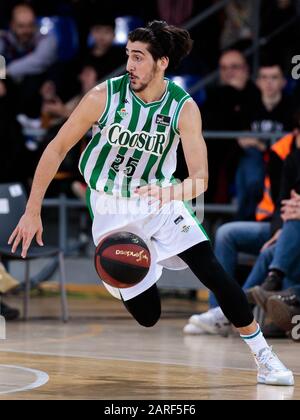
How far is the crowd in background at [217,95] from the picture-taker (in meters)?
8.70

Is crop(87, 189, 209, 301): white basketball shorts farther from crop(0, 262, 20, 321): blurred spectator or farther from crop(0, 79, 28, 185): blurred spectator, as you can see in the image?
crop(0, 79, 28, 185): blurred spectator

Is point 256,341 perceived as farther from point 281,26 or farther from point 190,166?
point 281,26

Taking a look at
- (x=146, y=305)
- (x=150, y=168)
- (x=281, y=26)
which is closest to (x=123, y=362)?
(x=146, y=305)

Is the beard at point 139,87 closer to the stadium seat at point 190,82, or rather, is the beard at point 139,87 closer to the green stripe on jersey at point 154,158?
the green stripe on jersey at point 154,158

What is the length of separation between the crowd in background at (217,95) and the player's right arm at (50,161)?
250 centimetres

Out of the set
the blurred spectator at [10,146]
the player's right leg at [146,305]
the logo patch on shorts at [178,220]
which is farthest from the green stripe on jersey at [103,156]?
the blurred spectator at [10,146]

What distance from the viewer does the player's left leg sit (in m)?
6.01

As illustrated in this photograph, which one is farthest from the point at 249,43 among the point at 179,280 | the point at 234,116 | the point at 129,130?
the point at 129,130

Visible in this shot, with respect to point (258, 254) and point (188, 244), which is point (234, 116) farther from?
point (188, 244)

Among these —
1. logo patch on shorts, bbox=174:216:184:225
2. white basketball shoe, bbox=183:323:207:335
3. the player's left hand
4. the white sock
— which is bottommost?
white basketball shoe, bbox=183:323:207:335

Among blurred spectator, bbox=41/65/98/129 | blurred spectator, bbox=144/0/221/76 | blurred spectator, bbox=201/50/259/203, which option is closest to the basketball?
blurred spectator, bbox=201/50/259/203

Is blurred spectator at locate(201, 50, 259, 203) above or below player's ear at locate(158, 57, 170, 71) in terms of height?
below

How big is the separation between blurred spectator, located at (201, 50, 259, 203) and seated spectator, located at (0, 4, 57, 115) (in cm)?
267

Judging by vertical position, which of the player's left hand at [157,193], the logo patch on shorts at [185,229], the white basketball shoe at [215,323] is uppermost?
the player's left hand at [157,193]
